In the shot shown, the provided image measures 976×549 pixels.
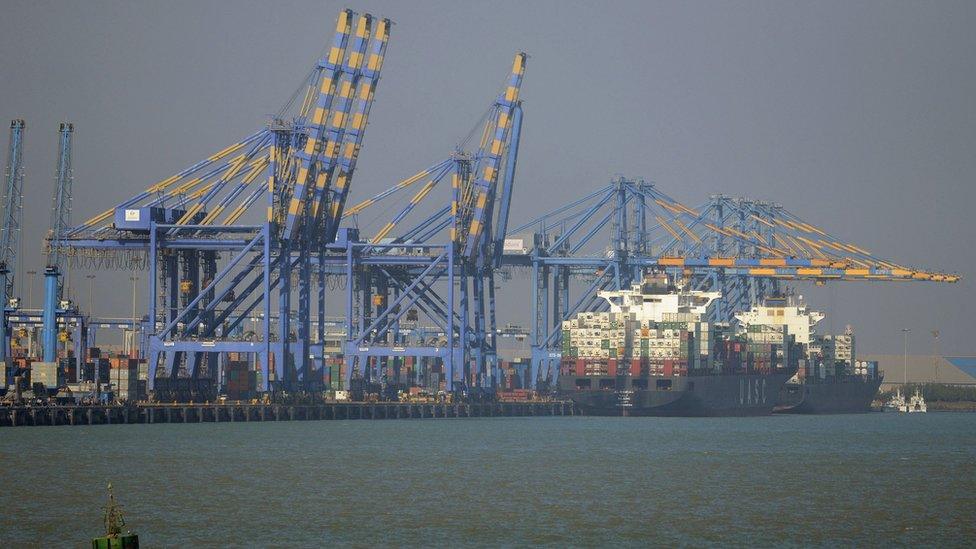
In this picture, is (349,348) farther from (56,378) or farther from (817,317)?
(817,317)

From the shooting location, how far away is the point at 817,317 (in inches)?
5738

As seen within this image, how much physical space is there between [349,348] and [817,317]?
49545mm

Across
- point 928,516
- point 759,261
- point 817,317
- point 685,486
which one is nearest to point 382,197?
point 759,261

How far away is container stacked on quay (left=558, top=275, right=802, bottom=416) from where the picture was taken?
378 ft

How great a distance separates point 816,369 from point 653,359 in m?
30.0

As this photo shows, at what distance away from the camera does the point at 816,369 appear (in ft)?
463

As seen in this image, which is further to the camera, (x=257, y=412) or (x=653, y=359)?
(x=653, y=359)

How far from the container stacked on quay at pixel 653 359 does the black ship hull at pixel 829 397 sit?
10741mm

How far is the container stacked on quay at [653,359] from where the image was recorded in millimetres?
115281

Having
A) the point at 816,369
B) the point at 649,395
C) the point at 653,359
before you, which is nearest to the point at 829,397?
the point at 816,369

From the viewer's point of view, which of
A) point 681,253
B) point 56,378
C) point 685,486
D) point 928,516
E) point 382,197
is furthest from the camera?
point 681,253

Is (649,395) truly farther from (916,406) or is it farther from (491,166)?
(916,406)

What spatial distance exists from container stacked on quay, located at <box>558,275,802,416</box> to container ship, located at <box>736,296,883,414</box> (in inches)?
452

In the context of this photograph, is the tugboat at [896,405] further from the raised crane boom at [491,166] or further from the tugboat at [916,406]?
the raised crane boom at [491,166]
